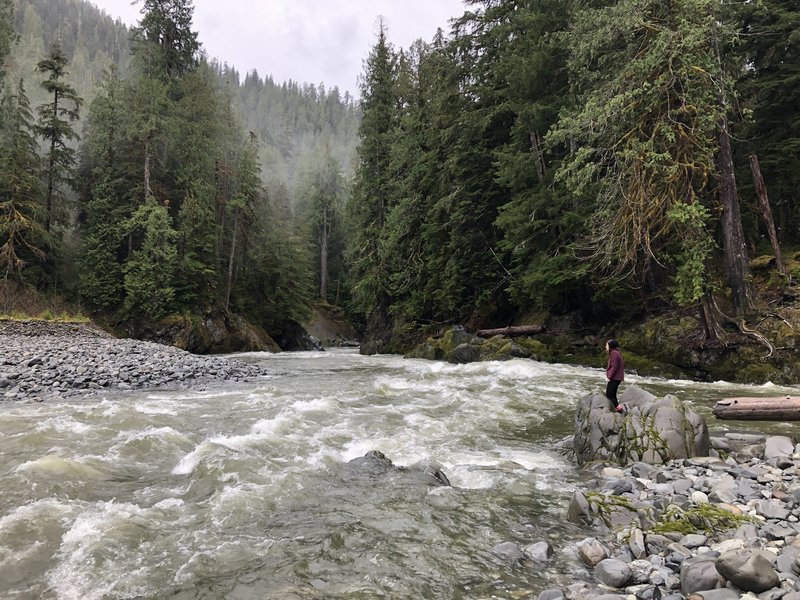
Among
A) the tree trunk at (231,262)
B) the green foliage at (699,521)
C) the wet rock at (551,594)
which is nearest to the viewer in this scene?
the wet rock at (551,594)

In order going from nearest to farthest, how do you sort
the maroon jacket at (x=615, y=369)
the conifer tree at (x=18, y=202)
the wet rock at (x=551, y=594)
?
1. the wet rock at (x=551, y=594)
2. the maroon jacket at (x=615, y=369)
3. the conifer tree at (x=18, y=202)

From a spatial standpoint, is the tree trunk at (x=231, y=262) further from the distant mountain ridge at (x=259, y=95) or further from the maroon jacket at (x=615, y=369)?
the distant mountain ridge at (x=259, y=95)

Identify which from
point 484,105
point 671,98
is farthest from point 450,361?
point 484,105

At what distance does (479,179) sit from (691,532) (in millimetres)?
24095

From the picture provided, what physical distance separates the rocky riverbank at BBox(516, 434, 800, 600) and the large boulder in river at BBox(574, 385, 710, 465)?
0.28 meters

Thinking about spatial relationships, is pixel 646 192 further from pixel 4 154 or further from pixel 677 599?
pixel 4 154

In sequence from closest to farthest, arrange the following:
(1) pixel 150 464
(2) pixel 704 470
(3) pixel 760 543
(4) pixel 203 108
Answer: (3) pixel 760 543, (2) pixel 704 470, (1) pixel 150 464, (4) pixel 203 108

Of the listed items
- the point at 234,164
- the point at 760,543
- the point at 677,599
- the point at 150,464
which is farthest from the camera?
the point at 234,164

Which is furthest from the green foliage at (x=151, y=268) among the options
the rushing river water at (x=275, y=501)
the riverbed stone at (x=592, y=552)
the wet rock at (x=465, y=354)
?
the riverbed stone at (x=592, y=552)

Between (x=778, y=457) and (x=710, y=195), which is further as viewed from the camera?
(x=710, y=195)

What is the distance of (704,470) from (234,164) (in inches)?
1607

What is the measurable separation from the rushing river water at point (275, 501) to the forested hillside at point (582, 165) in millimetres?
6496

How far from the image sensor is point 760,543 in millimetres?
3947

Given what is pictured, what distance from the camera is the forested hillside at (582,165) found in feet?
43.4
